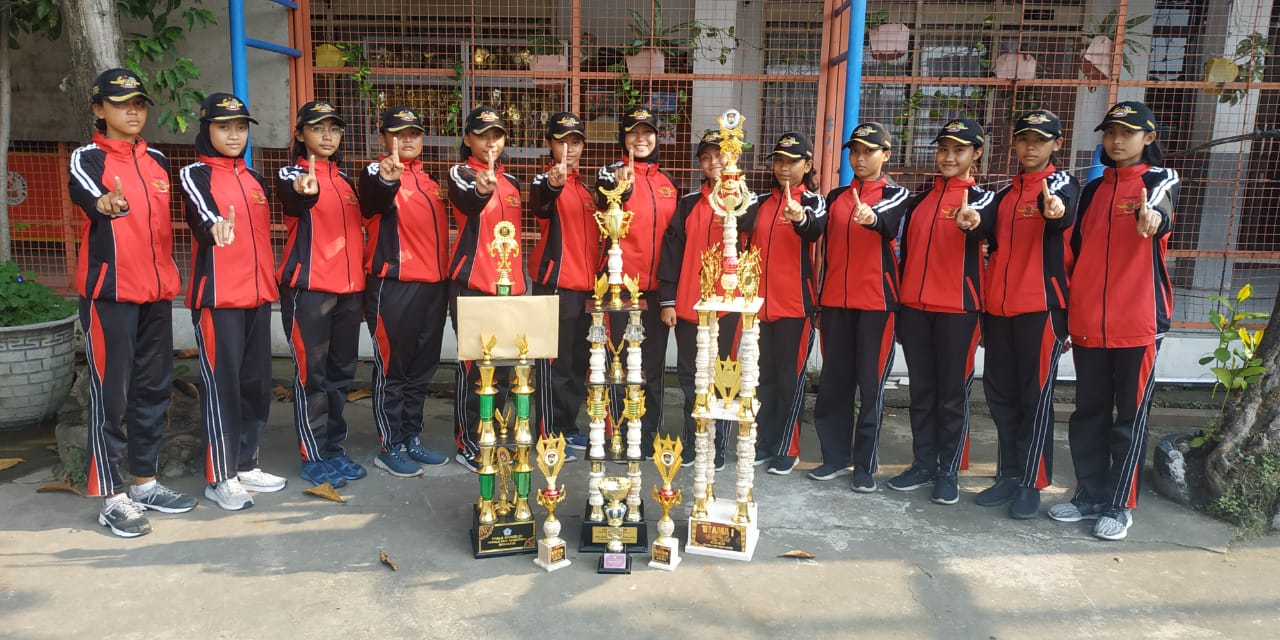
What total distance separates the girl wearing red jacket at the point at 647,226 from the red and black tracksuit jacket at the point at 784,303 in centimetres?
49

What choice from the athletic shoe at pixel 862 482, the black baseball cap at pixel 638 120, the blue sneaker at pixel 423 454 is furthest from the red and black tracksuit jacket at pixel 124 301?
the athletic shoe at pixel 862 482

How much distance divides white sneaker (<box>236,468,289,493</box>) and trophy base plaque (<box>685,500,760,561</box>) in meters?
2.02

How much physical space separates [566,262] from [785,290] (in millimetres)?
1123

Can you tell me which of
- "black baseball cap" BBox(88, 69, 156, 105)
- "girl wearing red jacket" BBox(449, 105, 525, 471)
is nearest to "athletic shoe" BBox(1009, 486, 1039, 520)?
"girl wearing red jacket" BBox(449, 105, 525, 471)

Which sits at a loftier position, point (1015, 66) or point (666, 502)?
point (1015, 66)

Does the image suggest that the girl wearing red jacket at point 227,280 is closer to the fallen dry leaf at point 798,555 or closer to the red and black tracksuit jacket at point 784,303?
the red and black tracksuit jacket at point 784,303

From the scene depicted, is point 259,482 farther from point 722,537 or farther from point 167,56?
point 167,56

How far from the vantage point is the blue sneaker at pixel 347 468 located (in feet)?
13.8

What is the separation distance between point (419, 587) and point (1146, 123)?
11.4 ft

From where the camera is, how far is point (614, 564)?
130 inches

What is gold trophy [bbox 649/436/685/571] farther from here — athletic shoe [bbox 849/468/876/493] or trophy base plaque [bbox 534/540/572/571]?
athletic shoe [bbox 849/468/876/493]

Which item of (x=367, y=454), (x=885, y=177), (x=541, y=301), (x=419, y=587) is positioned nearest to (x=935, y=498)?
(x=885, y=177)

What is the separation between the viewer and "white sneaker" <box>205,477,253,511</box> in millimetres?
3846

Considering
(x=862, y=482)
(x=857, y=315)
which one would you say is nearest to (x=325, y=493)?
(x=862, y=482)
